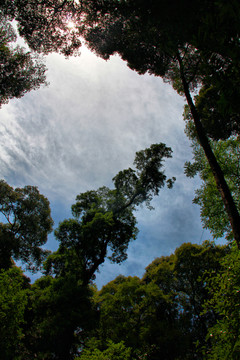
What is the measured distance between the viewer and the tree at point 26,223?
20.4 metres

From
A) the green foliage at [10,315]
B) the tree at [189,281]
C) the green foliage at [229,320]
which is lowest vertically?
the green foliage at [10,315]

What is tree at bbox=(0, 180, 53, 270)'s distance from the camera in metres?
20.4

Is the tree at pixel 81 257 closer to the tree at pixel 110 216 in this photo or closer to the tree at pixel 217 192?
the tree at pixel 110 216

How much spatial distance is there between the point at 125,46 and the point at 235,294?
13.6 m

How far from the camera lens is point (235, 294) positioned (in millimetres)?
3119

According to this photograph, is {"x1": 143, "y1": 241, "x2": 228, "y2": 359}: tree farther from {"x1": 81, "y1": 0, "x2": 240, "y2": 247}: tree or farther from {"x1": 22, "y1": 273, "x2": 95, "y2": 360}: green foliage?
{"x1": 81, "y1": 0, "x2": 240, "y2": 247}: tree

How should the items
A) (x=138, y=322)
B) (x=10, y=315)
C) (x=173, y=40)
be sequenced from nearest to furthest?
(x=173, y=40), (x=10, y=315), (x=138, y=322)

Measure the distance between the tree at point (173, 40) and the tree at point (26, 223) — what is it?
1726cm

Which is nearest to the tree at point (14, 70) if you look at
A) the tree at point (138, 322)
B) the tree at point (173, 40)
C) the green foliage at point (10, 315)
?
the tree at point (173, 40)

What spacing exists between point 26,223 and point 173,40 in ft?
71.5

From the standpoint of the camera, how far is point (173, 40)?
20.3 feet

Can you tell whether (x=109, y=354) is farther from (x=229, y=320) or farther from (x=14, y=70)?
(x=14, y=70)

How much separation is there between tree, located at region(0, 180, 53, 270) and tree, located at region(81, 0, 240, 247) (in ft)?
56.6

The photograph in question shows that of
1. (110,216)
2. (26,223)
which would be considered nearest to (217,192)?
(110,216)
